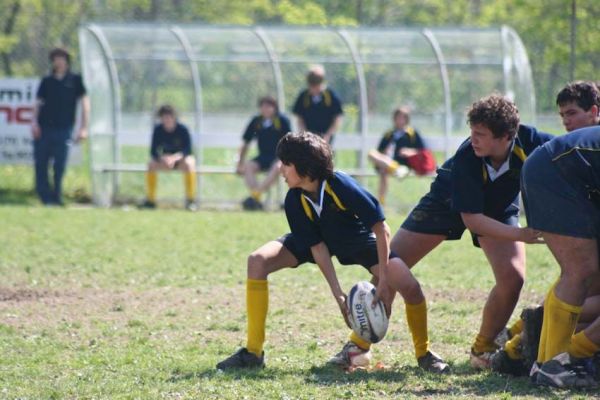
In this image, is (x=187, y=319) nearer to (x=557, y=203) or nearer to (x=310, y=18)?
(x=557, y=203)

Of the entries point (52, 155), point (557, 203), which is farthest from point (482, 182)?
point (52, 155)

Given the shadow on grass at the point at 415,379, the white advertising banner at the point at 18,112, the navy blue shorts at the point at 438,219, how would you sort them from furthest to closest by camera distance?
1. the white advertising banner at the point at 18,112
2. the navy blue shorts at the point at 438,219
3. the shadow on grass at the point at 415,379

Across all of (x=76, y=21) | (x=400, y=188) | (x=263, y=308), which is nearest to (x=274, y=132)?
(x=400, y=188)

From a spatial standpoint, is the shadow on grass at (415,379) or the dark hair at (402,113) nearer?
the shadow on grass at (415,379)

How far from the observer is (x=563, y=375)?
5238 millimetres

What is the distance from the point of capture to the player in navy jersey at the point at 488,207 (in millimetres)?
5539

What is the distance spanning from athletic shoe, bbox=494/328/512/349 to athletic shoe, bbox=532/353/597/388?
75 cm

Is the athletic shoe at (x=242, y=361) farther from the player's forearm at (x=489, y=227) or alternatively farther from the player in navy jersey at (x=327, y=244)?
the player's forearm at (x=489, y=227)

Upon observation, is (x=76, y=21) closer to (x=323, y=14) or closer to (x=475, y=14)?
(x=323, y=14)

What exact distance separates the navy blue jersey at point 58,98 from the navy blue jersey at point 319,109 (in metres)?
3.13

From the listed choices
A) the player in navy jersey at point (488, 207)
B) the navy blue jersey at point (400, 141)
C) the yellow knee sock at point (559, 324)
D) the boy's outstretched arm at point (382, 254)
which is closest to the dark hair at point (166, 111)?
the navy blue jersey at point (400, 141)

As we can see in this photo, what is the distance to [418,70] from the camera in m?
16.2

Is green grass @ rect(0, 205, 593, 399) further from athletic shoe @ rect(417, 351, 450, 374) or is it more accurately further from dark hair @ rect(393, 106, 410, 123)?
dark hair @ rect(393, 106, 410, 123)

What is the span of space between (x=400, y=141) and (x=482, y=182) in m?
9.54
